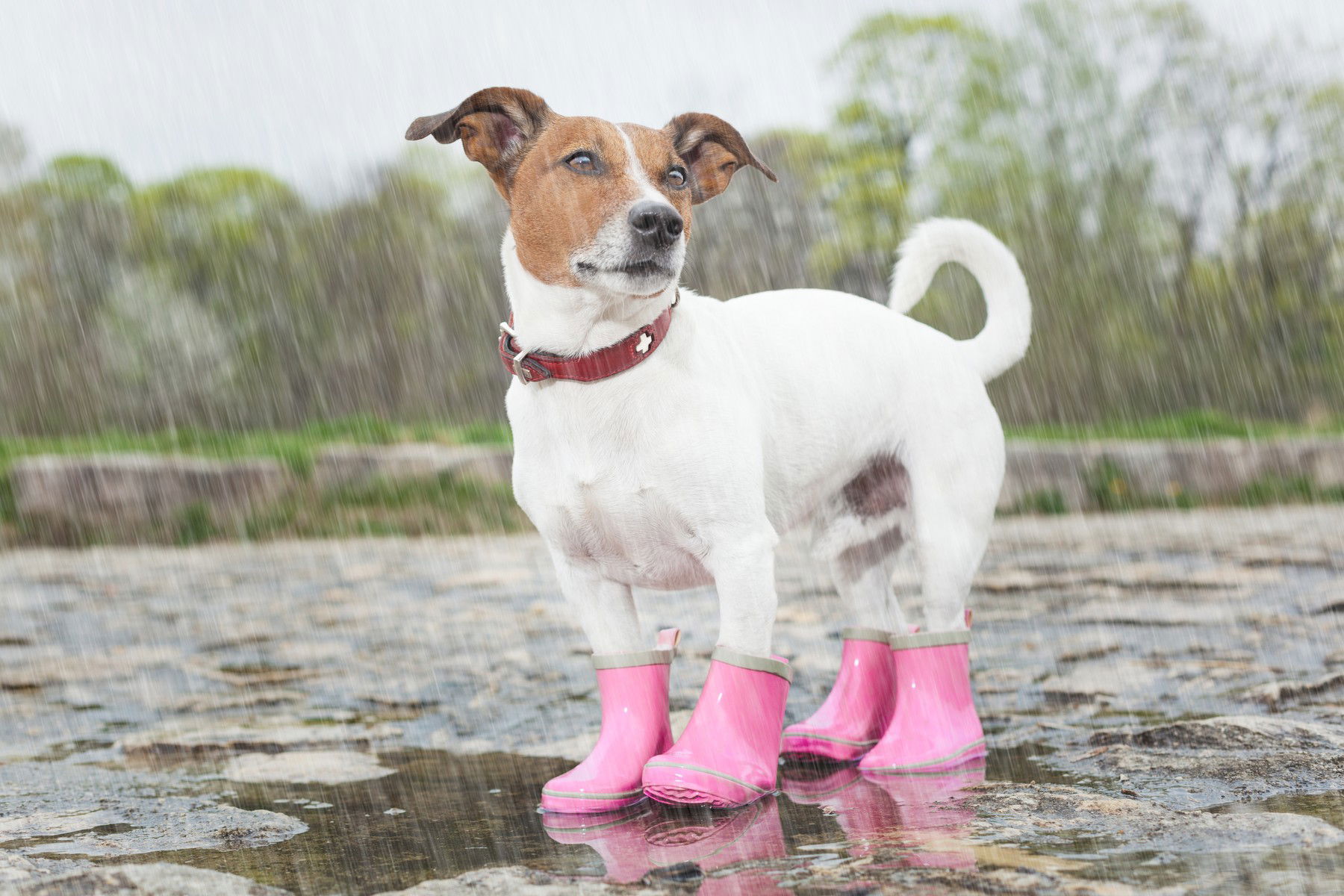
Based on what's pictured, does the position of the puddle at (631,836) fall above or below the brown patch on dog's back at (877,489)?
below

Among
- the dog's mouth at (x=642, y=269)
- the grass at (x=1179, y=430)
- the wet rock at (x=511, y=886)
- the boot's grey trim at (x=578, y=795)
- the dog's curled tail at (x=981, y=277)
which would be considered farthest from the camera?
the grass at (x=1179, y=430)

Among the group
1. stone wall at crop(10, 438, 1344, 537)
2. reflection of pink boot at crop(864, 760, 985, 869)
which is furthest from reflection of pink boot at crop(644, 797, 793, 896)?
stone wall at crop(10, 438, 1344, 537)

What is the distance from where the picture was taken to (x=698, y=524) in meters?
2.72

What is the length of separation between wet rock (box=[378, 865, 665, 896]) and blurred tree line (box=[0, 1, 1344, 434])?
10847 mm

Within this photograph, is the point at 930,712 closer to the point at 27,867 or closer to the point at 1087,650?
the point at 1087,650

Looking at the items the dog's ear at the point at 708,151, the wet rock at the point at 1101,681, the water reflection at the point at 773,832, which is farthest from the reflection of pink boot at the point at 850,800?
the dog's ear at the point at 708,151

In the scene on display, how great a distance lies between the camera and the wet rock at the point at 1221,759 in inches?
101

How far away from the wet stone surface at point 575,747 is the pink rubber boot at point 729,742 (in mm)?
63

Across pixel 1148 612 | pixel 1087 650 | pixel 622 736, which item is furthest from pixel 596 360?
pixel 1148 612

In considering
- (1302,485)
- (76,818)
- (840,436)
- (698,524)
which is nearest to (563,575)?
(698,524)

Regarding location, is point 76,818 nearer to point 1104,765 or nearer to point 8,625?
point 1104,765

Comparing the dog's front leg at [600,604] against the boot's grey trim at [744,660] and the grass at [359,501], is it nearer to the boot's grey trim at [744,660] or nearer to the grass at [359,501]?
the boot's grey trim at [744,660]

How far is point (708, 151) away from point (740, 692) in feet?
4.48

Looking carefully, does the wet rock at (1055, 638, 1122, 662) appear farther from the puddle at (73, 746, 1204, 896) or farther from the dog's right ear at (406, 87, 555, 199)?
the dog's right ear at (406, 87, 555, 199)
